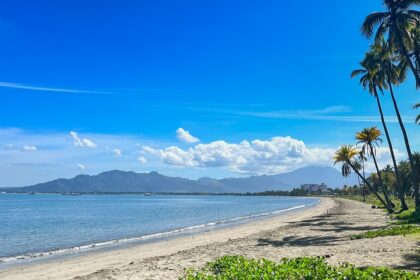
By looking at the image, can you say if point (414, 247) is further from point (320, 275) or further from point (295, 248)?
point (320, 275)

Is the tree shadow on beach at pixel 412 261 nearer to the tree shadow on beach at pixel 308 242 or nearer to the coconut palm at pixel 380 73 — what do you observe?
the tree shadow on beach at pixel 308 242

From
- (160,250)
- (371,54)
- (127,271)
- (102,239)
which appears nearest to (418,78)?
(371,54)

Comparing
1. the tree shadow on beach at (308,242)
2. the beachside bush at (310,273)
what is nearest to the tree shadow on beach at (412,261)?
the beachside bush at (310,273)

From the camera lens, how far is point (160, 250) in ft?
89.4

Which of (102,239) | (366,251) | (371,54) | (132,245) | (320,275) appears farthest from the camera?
(371,54)

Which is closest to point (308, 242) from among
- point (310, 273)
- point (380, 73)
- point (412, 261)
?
point (412, 261)

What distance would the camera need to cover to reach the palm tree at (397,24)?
2952 centimetres

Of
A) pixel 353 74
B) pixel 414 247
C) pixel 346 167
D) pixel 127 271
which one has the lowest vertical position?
pixel 127 271

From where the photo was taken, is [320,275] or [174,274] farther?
[174,274]

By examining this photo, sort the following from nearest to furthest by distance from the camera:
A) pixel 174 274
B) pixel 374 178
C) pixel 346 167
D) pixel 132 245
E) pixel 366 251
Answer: pixel 174 274 < pixel 366 251 < pixel 132 245 < pixel 346 167 < pixel 374 178

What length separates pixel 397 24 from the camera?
30.1 meters

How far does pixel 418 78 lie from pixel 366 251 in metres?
16.9

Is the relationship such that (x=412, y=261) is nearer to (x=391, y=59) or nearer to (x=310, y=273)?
(x=310, y=273)

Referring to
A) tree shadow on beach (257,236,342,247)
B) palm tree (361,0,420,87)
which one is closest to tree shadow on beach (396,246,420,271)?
tree shadow on beach (257,236,342,247)
